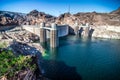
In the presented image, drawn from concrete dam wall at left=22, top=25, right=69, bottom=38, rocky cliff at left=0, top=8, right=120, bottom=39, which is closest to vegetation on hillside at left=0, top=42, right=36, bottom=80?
concrete dam wall at left=22, top=25, right=69, bottom=38

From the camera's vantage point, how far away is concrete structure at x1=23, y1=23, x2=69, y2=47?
155 ft

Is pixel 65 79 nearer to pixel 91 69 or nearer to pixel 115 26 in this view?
pixel 91 69

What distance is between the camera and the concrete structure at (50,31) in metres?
47.4

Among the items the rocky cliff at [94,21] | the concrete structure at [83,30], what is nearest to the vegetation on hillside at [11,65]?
the rocky cliff at [94,21]

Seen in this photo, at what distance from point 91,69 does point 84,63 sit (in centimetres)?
375

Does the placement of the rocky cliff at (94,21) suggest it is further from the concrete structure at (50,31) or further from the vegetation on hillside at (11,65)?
the vegetation on hillside at (11,65)

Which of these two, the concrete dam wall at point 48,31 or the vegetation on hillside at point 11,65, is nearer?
the vegetation on hillside at point 11,65

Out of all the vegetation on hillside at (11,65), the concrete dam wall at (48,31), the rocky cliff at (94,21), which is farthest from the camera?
the rocky cliff at (94,21)

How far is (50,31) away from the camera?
50.6 meters

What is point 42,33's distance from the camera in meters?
55.1

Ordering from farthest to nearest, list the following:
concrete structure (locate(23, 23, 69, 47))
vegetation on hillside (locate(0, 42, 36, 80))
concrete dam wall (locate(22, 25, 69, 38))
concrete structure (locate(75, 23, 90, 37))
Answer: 1. concrete structure (locate(75, 23, 90, 37))
2. concrete dam wall (locate(22, 25, 69, 38))
3. concrete structure (locate(23, 23, 69, 47))
4. vegetation on hillside (locate(0, 42, 36, 80))

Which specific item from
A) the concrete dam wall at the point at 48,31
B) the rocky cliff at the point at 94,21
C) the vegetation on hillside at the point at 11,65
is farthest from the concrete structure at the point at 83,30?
the vegetation on hillside at the point at 11,65

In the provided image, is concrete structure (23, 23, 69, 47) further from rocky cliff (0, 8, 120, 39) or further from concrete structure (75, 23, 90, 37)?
rocky cliff (0, 8, 120, 39)

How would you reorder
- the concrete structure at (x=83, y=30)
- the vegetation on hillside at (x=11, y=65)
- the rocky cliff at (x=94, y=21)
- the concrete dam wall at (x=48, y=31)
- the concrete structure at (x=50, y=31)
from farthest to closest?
the concrete structure at (x=83, y=30) → the rocky cliff at (x=94, y=21) → the concrete dam wall at (x=48, y=31) → the concrete structure at (x=50, y=31) → the vegetation on hillside at (x=11, y=65)
